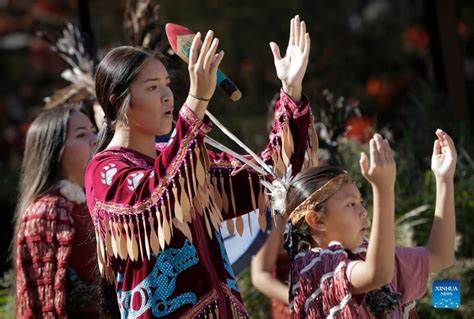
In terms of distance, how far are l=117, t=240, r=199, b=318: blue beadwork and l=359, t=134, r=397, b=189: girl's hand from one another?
0.63 m

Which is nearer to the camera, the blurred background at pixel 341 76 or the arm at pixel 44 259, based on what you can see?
the arm at pixel 44 259

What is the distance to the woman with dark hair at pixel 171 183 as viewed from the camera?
10.6 feet

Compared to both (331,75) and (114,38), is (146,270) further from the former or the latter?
(114,38)

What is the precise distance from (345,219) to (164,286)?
2.03 ft

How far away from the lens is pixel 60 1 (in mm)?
10906

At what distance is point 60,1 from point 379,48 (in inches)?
124

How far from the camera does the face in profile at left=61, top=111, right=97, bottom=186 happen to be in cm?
479

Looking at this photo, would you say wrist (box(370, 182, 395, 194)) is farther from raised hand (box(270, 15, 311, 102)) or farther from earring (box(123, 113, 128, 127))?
earring (box(123, 113, 128, 127))

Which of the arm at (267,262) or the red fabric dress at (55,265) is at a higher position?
the red fabric dress at (55,265)

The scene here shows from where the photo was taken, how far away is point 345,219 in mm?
3568

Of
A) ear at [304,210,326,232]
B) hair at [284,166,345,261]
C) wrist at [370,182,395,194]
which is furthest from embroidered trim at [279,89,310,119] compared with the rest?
wrist at [370,182,395,194]

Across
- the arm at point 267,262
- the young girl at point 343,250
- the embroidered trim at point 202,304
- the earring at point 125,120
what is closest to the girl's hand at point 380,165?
the young girl at point 343,250

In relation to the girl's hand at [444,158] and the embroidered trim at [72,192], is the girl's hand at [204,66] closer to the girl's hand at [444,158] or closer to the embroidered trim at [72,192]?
the girl's hand at [444,158]

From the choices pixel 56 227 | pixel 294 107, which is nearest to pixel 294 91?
pixel 294 107
